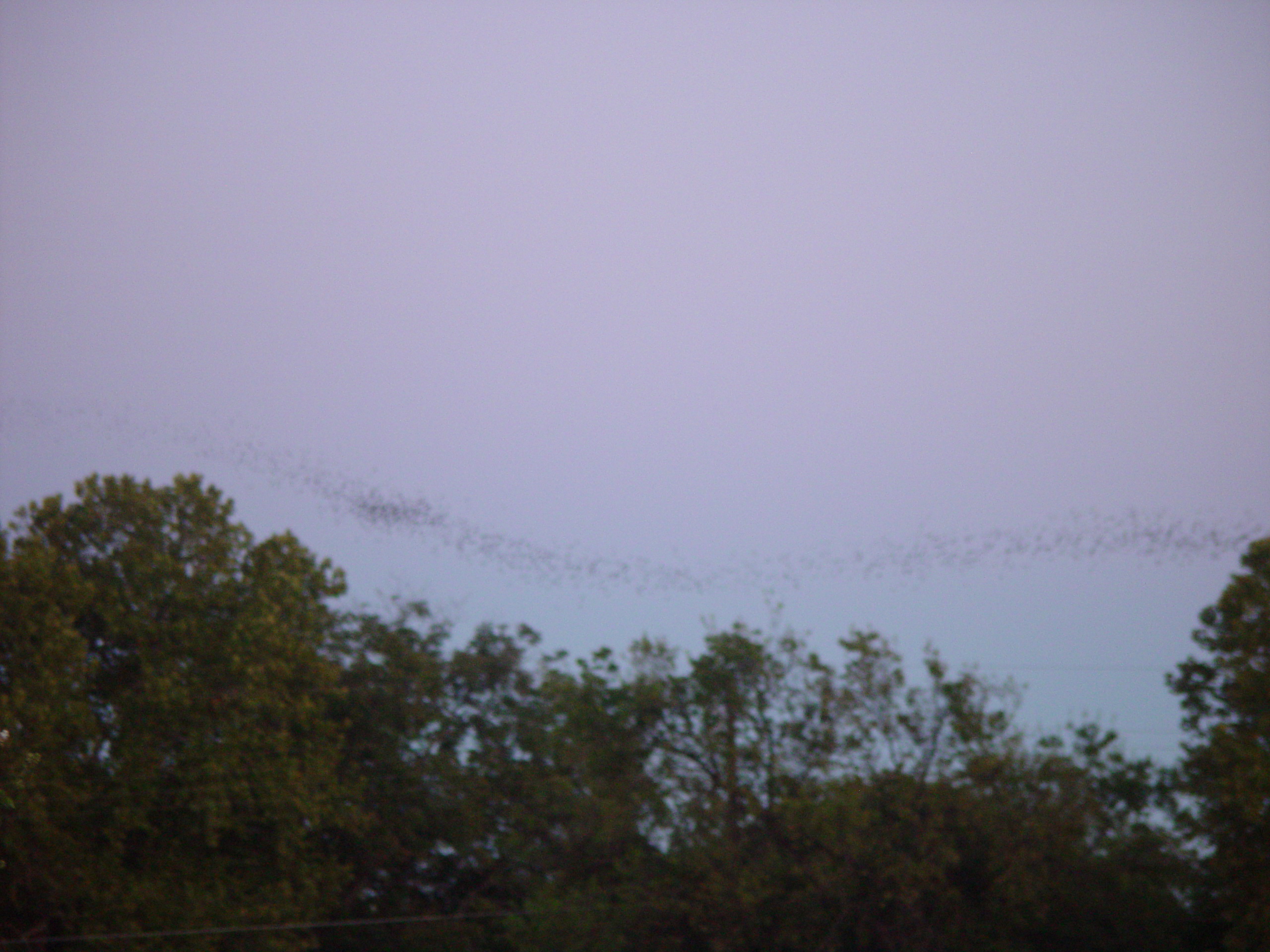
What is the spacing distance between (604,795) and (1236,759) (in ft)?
35.4

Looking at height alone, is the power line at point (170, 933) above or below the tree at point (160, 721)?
below

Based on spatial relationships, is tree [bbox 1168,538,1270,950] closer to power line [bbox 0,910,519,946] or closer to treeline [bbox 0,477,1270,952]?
treeline [bbox 0,477,1270,952]

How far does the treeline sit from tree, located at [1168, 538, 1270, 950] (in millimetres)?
52

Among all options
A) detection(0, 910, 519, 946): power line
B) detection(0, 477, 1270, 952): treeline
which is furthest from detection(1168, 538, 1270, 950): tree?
detection(0, 910, 519, 946): power line

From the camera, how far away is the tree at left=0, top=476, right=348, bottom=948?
20.2 meters

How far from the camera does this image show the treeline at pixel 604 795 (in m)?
19.5

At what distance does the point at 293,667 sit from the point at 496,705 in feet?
20.9

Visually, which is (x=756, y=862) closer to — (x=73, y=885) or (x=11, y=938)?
(x=73, y=885)

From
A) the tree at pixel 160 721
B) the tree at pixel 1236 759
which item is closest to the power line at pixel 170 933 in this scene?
the tree at pixel 160 721

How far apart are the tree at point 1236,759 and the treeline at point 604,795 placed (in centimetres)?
5

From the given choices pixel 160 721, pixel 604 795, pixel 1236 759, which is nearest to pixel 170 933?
pixel 160 721

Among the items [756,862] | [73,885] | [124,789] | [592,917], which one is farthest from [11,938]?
[756,862]

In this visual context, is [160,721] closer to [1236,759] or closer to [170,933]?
[170,933]

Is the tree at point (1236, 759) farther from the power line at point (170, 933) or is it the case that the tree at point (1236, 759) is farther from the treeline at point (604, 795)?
the power line at point (170, 933)
